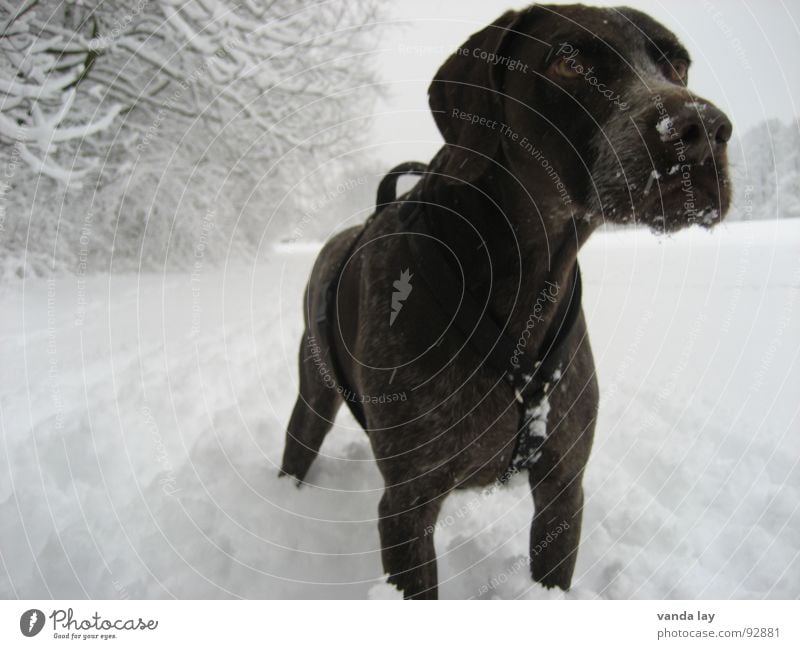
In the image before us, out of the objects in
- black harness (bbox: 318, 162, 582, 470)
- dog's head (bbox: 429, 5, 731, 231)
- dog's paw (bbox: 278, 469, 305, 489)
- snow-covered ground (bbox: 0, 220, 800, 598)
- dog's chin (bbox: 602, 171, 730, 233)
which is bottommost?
dog's paw (bbox: 278, 469, 305, 489)

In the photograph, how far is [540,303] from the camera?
54.4 inches

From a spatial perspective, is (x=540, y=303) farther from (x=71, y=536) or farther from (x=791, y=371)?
(x=71, y=536)

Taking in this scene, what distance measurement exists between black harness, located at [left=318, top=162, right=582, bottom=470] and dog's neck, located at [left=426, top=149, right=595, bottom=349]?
0.16ft

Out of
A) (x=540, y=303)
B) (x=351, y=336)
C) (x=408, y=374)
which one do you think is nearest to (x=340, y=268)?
(x=351, y=336)

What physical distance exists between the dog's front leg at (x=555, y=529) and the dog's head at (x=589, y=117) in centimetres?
85

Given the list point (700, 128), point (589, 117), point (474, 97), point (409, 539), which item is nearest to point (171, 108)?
point (474, 97)

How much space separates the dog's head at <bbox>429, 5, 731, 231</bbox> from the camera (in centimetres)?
104

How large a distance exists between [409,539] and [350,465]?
1.12 meters

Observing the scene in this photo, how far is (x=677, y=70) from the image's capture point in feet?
4.48

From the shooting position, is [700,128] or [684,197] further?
[684,197]

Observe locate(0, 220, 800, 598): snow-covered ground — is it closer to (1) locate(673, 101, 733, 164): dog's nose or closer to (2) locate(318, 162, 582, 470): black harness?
(1) locate(673, 101, 733, 164): dog's nose

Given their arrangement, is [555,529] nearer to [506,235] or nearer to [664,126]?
Result: [506,235]
